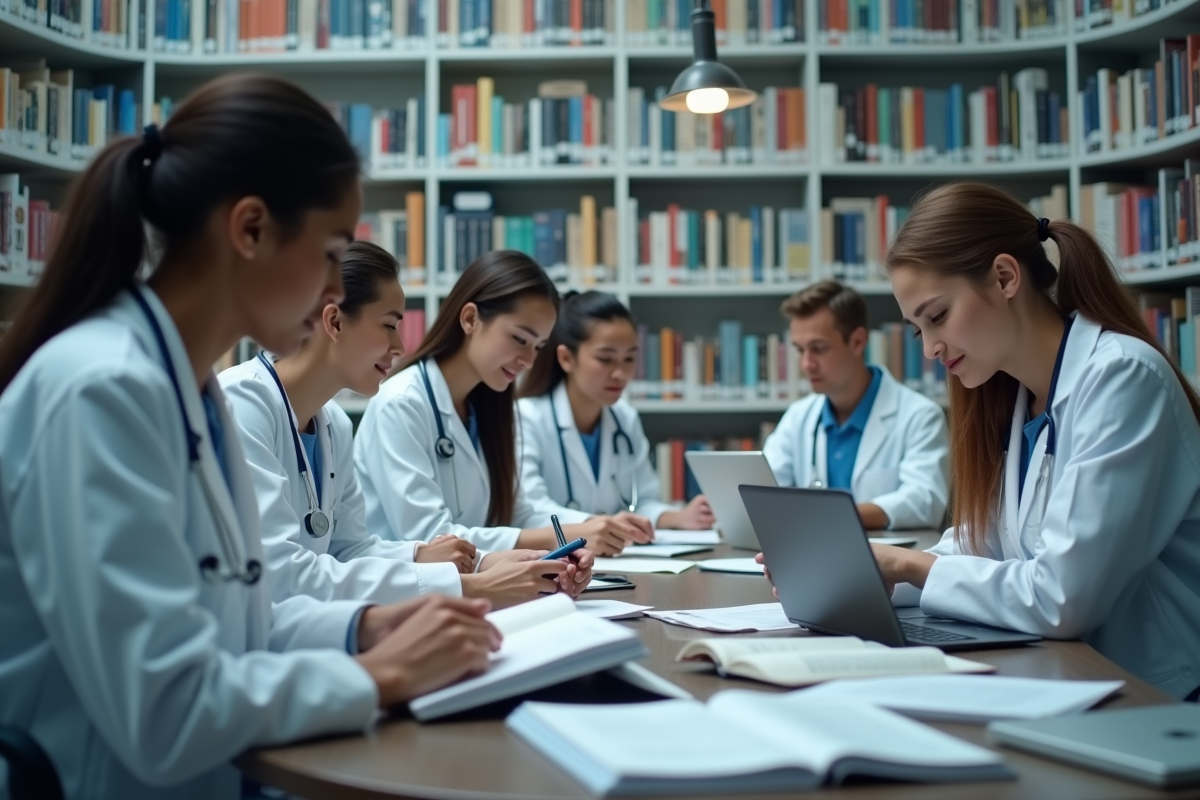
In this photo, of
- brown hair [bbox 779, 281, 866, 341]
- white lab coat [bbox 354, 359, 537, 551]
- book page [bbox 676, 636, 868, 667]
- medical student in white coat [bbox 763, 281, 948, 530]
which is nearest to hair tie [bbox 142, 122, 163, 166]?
book page [bbox 676, 636, 868, 667]

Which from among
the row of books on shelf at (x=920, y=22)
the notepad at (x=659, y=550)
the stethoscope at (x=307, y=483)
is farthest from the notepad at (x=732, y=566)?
the row of books on shelf at (x=920, y=22)

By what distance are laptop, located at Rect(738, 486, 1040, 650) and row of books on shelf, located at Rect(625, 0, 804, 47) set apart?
122 inches

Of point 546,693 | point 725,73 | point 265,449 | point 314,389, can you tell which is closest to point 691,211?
point 725,73

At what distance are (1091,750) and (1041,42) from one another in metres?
3.91

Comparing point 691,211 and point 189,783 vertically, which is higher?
point 691,211

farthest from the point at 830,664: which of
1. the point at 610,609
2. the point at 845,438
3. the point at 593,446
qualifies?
the point at 845,438

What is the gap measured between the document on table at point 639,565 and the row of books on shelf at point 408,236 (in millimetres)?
2149

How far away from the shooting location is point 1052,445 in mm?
1607

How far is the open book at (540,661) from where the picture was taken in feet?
3.33

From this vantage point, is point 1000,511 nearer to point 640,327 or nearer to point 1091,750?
point 1091,750

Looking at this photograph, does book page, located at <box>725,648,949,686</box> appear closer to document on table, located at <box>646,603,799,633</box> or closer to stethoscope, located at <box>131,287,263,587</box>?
document on table, located at <box>646,603,799,633</box>

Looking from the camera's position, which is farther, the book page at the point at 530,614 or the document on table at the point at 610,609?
the document on table at the point at 610,609

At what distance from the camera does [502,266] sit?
2.71 meters

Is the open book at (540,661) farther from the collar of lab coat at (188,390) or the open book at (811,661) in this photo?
the collar of lab coat at (188,390)
